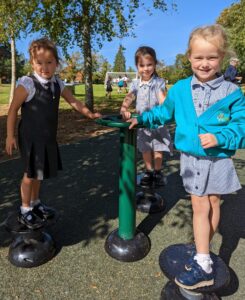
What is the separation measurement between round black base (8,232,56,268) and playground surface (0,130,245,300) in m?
0.06

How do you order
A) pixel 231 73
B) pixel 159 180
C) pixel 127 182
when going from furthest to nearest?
pixel 231 73 → pixel 159 180 → pixel 127 182

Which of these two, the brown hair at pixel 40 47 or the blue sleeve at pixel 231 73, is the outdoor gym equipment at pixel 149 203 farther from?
the blue sleeve at pixel 231 73

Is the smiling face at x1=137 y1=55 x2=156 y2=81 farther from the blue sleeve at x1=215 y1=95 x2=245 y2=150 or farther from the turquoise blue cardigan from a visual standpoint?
the blue sleeve at x1=215 y1=95 x2=245 y2=150

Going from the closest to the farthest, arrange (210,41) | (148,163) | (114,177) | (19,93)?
(210,41) < (19,93) < (148,163) < (114,177)

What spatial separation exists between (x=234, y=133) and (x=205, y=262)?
3.10ft

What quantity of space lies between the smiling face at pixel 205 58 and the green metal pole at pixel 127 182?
33.6 inches

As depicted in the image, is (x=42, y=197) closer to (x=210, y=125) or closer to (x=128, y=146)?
(x=128, y=146)

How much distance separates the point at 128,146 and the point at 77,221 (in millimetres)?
1241

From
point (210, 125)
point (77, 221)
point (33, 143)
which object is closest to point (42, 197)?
point (77, 221)

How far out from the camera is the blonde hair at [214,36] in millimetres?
2086

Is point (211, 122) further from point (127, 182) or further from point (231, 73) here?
point (231, 73)

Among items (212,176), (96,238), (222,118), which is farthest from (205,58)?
(96,238)

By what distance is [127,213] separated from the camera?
118 inches

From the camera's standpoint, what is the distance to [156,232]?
341 centimetres
